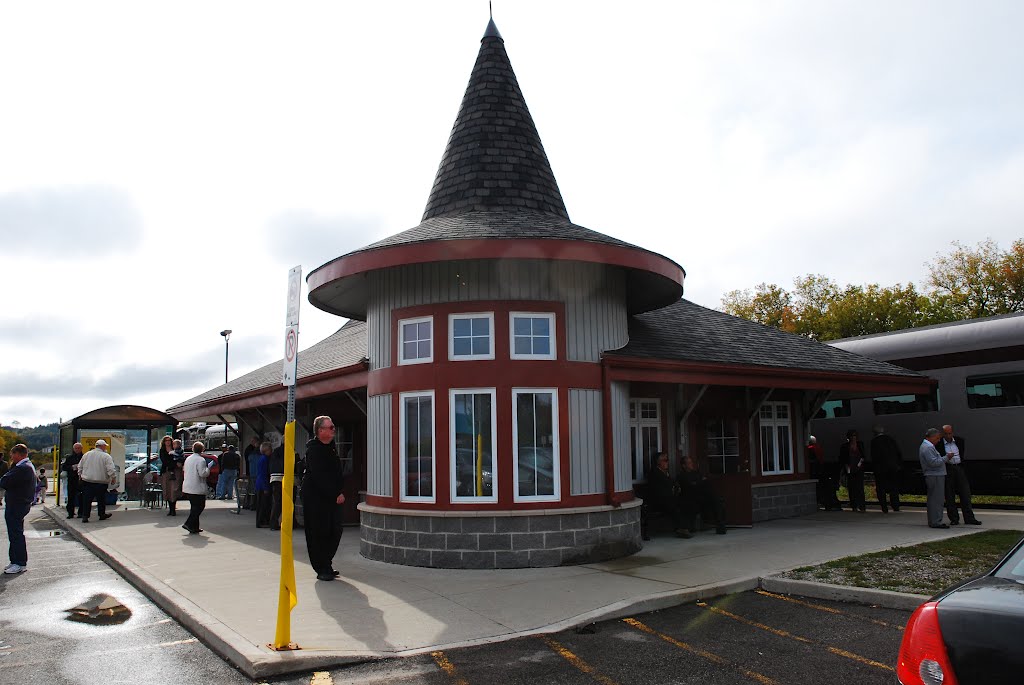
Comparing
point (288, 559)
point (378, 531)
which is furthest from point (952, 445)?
point (288, 559)

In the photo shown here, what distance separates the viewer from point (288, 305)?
21.0 feet

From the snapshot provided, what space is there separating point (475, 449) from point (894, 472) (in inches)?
384

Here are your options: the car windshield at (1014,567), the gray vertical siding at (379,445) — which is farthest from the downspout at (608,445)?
the car windshield at (1014,567)

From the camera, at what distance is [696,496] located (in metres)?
12.6

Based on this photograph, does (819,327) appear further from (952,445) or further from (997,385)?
(952,445)

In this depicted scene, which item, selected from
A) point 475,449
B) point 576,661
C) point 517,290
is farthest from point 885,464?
point 576,661

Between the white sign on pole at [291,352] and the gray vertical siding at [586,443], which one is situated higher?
the white sign on pole at [291,352]

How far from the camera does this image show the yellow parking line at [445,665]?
546 cm

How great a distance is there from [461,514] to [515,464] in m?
0.93

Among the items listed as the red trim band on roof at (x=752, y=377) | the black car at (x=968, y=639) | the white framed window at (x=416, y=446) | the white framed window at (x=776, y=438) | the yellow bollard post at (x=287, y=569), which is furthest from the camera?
the white framed window at (x=776, y=438)

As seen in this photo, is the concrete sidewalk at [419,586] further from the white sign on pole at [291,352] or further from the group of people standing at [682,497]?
the white sign on pole at [291,352]

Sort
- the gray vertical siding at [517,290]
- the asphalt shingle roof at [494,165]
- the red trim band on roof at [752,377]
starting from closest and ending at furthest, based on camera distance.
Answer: the gray vertical siding at [517,290]
the red trim band on roof at [752,377]
the asphalt shingle roof at [494,165]

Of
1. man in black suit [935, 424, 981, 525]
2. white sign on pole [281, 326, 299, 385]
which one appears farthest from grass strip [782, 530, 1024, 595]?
white sign on pole [281, 326, 299, 385]

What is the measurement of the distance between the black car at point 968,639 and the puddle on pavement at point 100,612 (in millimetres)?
7066
